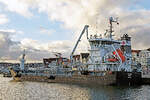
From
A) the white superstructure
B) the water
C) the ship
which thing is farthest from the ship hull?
the white superstructure

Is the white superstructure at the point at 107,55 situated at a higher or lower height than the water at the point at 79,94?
higher

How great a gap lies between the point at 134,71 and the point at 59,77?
64.8ft

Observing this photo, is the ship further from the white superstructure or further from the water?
the water

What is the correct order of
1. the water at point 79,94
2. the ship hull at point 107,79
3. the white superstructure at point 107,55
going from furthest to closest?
1. the white superstructure at point 107,55
2. the ship hull at point 107,79
3. the water at point 79,94

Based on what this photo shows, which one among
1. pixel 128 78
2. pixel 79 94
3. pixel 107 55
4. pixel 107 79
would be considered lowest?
pixel 79 94

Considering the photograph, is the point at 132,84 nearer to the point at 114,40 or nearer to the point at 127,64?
the point at 127,64

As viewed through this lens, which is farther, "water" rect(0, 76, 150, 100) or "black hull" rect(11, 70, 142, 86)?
"black hull" rect(11, 70, 142, 86)

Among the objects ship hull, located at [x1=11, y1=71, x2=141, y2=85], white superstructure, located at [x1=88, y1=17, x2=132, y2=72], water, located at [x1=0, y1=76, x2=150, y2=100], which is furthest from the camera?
white superstructure, located at [x1=88, y1=17, x2=132, y2=72]

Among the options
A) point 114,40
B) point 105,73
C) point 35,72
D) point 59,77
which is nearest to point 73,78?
point 59,77

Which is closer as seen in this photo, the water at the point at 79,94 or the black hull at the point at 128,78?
the water at the point at 79,94

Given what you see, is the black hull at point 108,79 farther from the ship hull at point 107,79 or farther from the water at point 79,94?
the water at point 79,94

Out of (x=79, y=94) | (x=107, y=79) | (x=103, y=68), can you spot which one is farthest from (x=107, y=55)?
(x=79, y=94)

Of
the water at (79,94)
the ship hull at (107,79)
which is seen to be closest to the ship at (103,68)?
the ship hull at (107,79)

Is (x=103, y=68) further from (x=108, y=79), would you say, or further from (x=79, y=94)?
(x=79, y=94)
